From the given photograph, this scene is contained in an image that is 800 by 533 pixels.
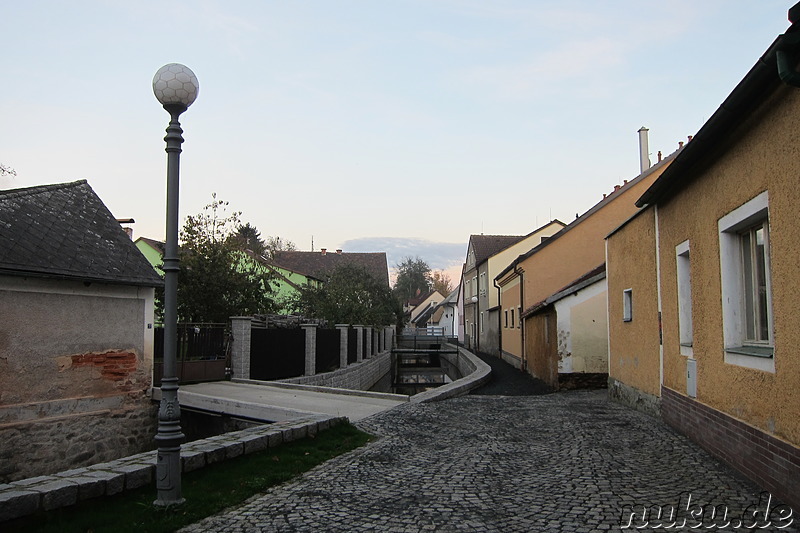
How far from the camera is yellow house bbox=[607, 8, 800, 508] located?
15.9ft

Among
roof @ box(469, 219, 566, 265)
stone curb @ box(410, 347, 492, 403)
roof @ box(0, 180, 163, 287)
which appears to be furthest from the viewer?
roof @ box(469, 219, 566, 265)

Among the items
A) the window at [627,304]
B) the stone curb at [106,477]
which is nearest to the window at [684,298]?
the window at [627,304]

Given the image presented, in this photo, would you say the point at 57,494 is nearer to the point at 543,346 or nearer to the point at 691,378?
the point at 691,378

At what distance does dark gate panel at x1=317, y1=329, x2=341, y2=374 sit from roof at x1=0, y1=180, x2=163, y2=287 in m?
7.55

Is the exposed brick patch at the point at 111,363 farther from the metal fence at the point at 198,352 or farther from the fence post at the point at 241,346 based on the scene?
the fence post at the point at 241,346

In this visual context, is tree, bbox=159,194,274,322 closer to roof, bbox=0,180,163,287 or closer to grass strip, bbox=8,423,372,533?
roof, bbox=0,180,163,287

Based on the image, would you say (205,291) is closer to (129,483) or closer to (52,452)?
(52,452)

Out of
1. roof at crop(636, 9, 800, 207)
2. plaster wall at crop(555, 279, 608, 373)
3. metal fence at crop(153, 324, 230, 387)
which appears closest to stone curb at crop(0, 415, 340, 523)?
roof at crop(636, 9, 800, 207)

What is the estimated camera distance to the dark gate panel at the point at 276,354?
1745cm

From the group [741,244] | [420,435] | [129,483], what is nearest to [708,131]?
[741,244]

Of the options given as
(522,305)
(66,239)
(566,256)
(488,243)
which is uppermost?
(488,243)

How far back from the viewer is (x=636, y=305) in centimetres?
1100

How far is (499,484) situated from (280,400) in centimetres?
781

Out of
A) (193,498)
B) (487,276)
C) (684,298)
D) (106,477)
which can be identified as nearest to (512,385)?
(684,298)
